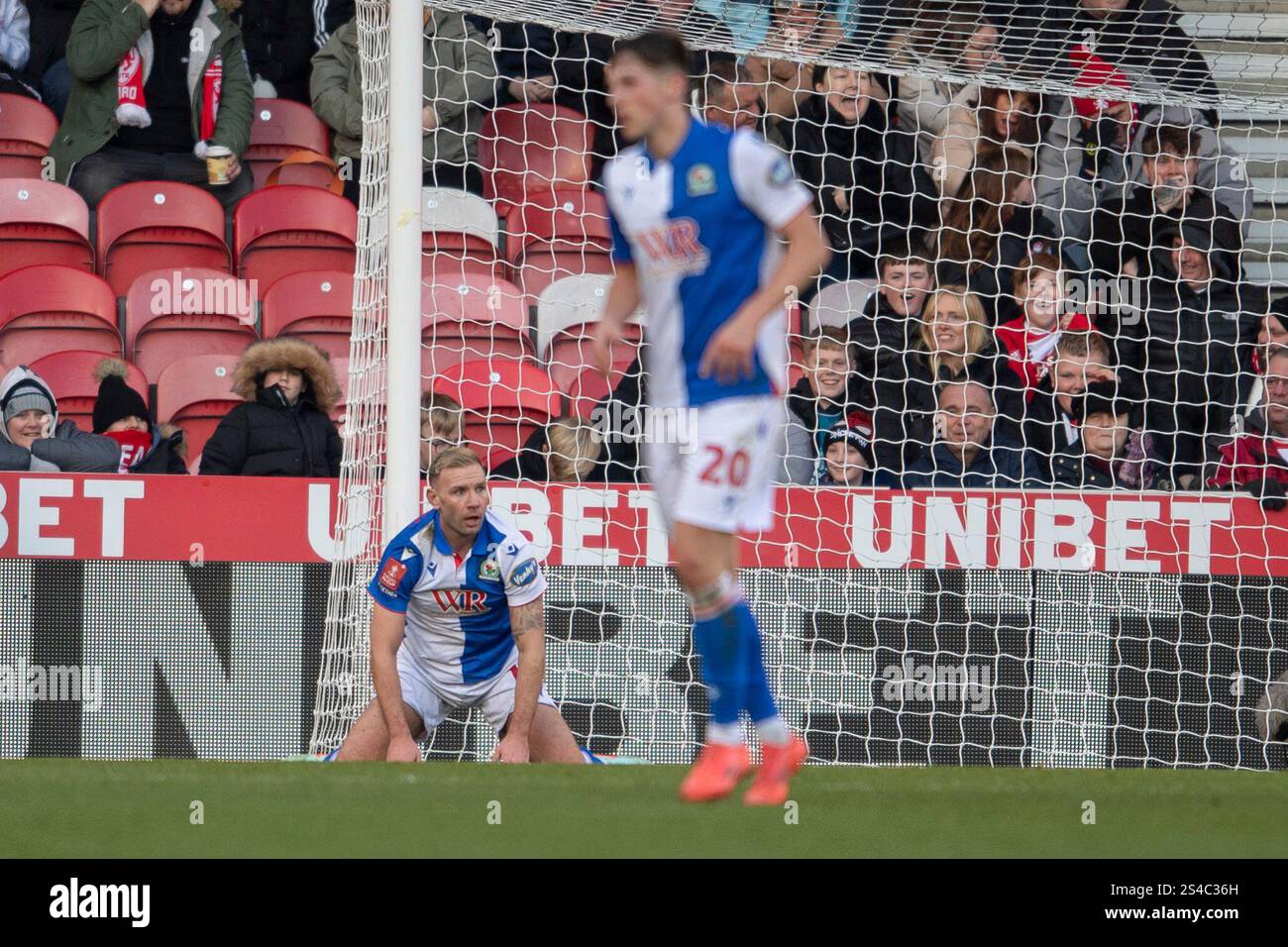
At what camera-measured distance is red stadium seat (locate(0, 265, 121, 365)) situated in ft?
27.3

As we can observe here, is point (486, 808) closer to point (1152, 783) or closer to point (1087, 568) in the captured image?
point (1152, 783)

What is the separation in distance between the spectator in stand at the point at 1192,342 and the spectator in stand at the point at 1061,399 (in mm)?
193

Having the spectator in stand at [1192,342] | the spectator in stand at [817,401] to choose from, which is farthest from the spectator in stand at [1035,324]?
the spectator in stand at [817,401]

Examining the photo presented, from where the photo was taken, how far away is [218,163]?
9.16m

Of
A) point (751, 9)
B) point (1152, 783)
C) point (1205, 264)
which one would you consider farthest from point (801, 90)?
point (1152, 783)

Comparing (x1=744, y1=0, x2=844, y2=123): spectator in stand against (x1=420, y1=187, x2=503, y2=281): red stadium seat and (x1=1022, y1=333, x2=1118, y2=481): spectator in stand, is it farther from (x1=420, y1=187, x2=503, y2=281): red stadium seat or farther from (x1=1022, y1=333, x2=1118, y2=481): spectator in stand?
(x1=1022, y1=333, x2=1118, y2=481): spectator in stand

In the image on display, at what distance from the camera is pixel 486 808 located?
4.55 meters

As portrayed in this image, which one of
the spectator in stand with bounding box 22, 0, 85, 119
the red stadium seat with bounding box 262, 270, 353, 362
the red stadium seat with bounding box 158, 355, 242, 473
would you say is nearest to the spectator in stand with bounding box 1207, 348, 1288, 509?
the red stadium seat with bounding box 262, 270, 353, 362

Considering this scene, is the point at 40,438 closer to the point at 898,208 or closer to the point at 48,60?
the point at 48,60

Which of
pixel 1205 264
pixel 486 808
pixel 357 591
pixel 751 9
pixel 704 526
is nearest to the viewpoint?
pixel 704 526

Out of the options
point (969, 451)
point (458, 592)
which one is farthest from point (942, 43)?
point (458, 592)

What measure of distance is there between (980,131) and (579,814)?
541cm

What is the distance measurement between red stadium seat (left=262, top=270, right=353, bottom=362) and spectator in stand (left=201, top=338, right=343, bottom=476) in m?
0.81

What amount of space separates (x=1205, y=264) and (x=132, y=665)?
219 inches
